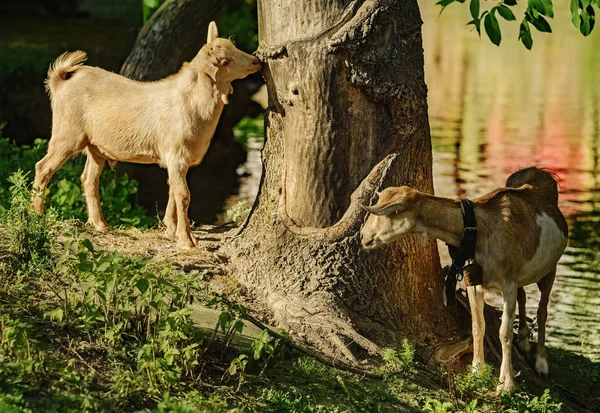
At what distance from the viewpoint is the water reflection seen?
11.6 meters

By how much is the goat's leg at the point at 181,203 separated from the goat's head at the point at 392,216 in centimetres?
166

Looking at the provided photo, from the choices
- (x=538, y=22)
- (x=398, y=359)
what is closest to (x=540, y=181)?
(x=538, y=22)

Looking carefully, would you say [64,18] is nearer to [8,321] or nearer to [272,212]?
[272,212]

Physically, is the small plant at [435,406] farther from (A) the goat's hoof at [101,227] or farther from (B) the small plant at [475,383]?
(A) the goat's hoof at [101,227]

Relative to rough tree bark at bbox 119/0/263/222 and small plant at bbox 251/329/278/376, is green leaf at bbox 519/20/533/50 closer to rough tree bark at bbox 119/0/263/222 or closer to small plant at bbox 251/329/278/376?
small plant at bbox 251/329/278/376

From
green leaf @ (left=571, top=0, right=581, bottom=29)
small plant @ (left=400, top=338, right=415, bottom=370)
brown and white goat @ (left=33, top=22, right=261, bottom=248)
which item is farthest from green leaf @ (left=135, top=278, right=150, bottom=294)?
green leaf @ (left=571, top=0, right=581, bottom=29)

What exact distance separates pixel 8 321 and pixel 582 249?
869 cm

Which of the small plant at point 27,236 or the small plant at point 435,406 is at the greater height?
the small plant at point 27,236

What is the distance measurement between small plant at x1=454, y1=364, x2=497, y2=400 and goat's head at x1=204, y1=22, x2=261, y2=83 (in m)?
2.57

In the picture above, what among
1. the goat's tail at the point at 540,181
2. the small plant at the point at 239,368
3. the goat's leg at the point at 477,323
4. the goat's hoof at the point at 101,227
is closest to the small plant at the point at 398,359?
the goat's leg at the point at 477,323

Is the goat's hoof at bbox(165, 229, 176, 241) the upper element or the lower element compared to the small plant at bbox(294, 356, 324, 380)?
upper

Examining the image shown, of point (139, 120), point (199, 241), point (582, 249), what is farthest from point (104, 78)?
point (582, 249)

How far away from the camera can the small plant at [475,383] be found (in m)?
7.00

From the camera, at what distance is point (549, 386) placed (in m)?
7.97
